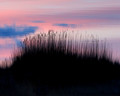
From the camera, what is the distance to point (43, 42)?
1061cm

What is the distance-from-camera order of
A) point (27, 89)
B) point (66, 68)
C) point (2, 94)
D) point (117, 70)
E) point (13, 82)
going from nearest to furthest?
point (2, 94), point (27, 89), point (13, 82), point (66, 68), point (117, 70)

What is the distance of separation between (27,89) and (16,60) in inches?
99.7

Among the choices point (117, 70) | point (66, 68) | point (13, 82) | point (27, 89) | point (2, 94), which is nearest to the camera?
point (2, 94)

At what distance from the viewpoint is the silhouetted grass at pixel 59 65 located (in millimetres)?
9852

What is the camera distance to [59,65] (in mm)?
10250

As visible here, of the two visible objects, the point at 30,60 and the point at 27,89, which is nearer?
the point at 27,89

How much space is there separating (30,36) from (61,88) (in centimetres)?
256

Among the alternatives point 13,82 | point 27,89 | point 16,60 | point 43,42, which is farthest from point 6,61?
point 27,89

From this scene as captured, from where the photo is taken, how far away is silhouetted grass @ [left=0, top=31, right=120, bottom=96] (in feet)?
32.3

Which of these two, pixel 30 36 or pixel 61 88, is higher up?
pixel 30 36

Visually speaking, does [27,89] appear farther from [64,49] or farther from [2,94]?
[64,49]

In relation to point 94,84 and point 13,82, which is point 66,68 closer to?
point 94,84

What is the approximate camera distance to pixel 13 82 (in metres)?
9.24

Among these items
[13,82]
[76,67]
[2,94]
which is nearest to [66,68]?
[76,67]
